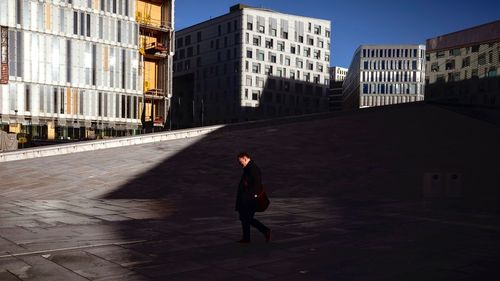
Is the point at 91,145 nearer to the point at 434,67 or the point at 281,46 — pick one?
the point at 434,67

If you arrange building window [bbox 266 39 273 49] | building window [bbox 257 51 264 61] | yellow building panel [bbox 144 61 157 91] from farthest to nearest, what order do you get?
building window [bbox 266 39 273 49], building window [bbox 257 51 264 61], yellow building panel [bbox 144 61 157 91]

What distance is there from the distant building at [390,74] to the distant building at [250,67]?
123 feet

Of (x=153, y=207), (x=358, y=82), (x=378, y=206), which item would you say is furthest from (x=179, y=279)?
(x=358, y=82)

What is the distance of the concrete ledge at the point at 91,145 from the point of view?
24.3 m

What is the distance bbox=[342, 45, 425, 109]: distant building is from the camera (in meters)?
138

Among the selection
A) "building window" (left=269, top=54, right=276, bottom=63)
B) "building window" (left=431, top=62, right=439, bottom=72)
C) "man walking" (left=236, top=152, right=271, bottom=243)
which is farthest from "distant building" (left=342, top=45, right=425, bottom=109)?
"man walking" (left=236, top=152, right=271, bottom=243)

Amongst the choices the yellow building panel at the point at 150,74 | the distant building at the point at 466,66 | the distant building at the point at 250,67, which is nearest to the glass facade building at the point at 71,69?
the yellow building panel at the point at 150,74

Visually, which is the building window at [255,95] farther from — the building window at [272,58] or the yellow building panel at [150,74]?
the yellow building panel at [150,74]

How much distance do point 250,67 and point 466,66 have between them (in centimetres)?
5842

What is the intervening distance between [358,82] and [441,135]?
11901 centimetres

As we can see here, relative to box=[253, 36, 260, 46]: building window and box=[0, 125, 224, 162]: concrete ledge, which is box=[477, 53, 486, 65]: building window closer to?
box=[0, 125, 224, 162]: concrete ledge

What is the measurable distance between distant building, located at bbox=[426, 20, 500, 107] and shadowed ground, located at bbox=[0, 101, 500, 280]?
26.4 ft

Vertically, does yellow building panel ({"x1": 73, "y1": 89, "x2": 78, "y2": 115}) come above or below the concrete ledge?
above

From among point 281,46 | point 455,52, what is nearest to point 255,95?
point 281,46
